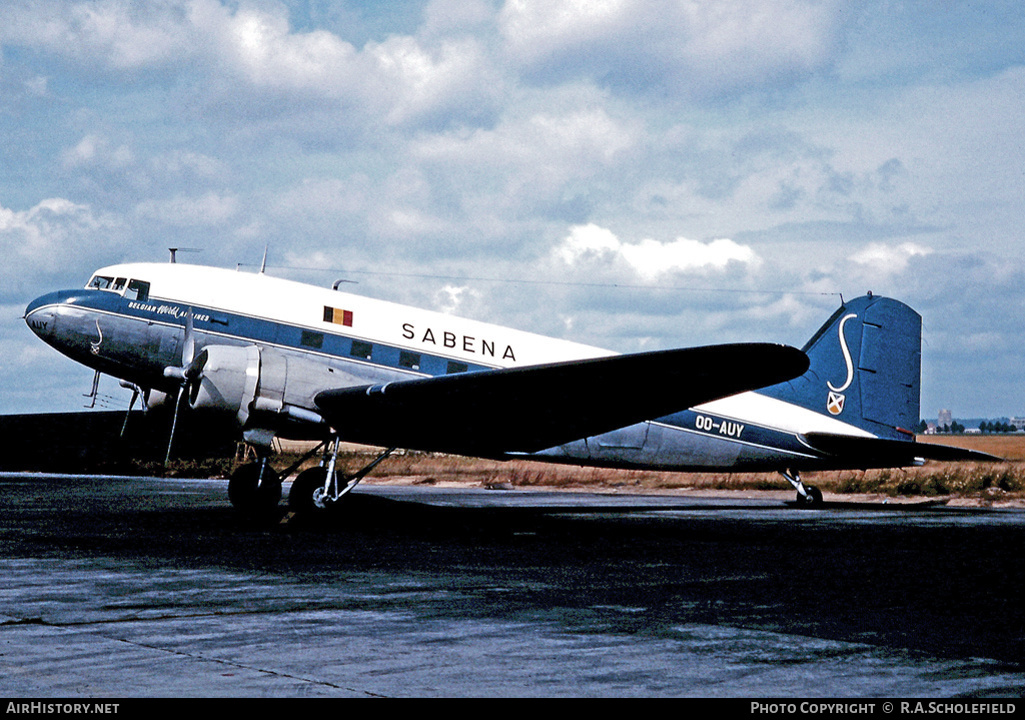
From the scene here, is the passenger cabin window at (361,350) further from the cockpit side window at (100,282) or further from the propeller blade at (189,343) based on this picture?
the cockpit side window at (100,282)

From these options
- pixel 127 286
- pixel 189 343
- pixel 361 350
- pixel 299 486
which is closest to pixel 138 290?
pixel 127 286

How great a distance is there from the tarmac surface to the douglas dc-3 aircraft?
6.07 ft

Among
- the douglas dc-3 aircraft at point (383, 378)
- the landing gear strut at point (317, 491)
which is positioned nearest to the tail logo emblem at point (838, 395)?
the douglas dc-3 aircraft at point (383, 378)

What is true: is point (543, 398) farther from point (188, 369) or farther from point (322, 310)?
point (188, 369)

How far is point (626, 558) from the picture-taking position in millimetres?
13117

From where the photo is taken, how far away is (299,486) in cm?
→ 1791

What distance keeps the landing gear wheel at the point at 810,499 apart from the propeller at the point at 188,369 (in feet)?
48.6

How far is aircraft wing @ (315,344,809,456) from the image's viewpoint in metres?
15.0

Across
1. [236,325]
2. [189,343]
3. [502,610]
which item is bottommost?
[502,610]

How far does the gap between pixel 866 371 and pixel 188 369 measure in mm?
15692
